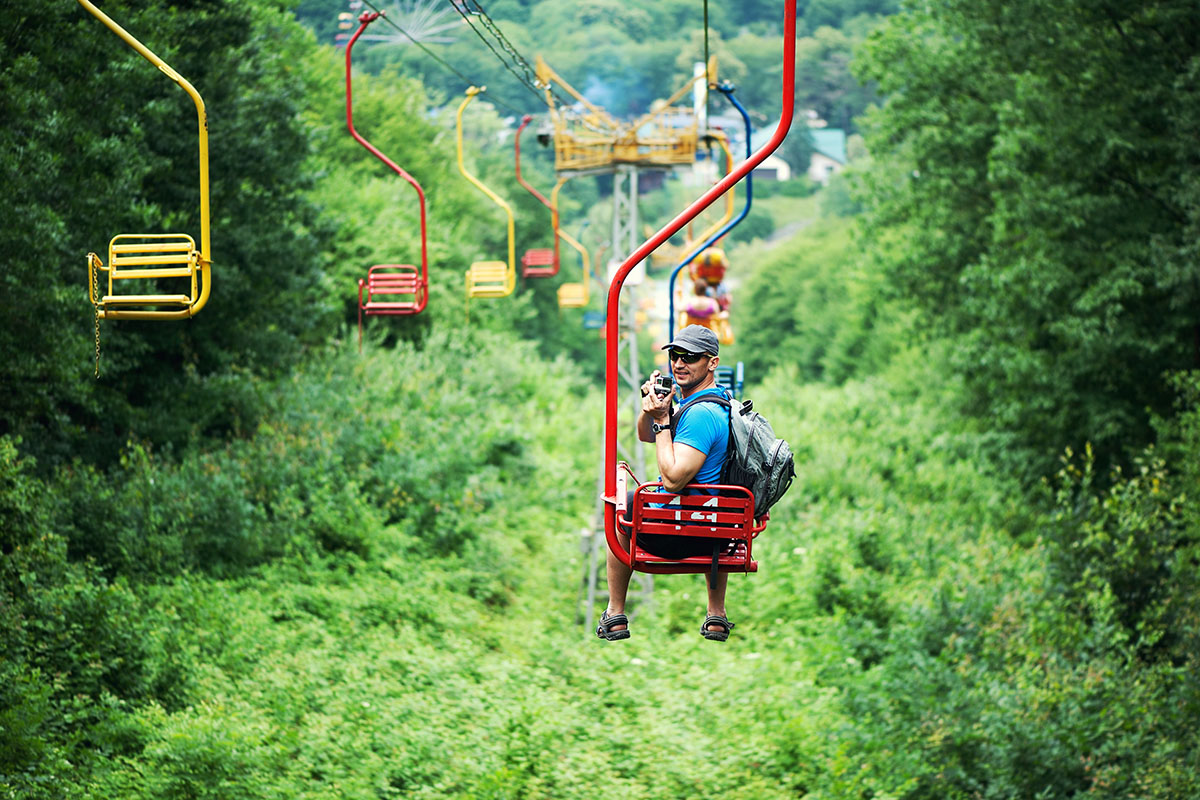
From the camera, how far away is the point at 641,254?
492 centimetres

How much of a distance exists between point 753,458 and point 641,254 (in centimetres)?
130

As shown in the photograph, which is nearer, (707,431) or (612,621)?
(707,431)

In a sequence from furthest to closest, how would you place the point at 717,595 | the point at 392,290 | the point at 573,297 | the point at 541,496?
the point at 541,496
the point at 573,297
the point at 392,290
the point at 717,595

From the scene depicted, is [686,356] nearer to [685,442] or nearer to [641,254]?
[685,442]

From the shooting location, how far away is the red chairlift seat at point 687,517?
17.8 ft

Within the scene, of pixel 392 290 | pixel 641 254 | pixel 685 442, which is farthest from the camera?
pixel 392 290

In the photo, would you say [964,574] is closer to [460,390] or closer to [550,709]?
[550,709]

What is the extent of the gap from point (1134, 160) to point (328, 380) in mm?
14817

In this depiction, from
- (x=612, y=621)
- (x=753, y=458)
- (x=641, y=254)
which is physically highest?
(x=641, y=254)

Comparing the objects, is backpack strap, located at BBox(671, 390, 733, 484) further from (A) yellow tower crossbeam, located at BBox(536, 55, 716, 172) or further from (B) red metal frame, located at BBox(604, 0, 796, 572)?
(A) yellow tower crossbeam, located at BBox(536, 55, 716, 172)

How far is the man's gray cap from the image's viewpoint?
5496mm

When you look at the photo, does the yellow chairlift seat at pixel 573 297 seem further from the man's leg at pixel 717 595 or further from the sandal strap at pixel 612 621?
the sandal strap at pixel 612 621

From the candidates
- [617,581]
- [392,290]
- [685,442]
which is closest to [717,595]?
[617,581]

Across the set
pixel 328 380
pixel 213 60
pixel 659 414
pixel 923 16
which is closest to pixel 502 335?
pixel 328 380
